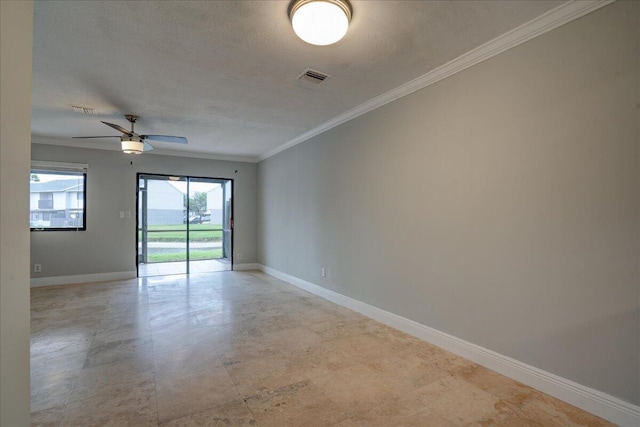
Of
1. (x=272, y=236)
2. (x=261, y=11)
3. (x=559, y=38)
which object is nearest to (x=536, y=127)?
(x=559, y=38)

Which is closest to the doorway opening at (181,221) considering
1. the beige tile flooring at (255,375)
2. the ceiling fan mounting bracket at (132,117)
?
the ceiling fan mounting bracket at (132,117)

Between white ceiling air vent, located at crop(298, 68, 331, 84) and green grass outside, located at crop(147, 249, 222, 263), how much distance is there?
17.8ft

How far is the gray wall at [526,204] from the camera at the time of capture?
1.85 m

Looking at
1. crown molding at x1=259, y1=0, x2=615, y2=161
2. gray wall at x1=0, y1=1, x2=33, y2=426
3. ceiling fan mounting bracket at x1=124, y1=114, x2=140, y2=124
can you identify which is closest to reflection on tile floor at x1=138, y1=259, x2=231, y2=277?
ceiling fan mounting bracket at x1=124, y1=114, x2=140, y2=124

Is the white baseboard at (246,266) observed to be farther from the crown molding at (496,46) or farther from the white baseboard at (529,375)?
the crown molding at (496,46)

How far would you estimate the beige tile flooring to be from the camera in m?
1.93

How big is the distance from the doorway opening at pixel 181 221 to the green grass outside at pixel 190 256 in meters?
0.02

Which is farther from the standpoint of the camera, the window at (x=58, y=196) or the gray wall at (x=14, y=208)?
the window at (x=58, y=196)

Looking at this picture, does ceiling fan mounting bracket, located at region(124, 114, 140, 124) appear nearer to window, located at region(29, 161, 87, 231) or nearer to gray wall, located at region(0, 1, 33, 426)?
window, located at region(29, 161, 87, 231)

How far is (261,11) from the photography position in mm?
2059

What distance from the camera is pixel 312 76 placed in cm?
302

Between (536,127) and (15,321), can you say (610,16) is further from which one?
(15,321)

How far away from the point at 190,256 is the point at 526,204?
6.89m

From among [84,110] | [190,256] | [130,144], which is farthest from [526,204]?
[190,256]
